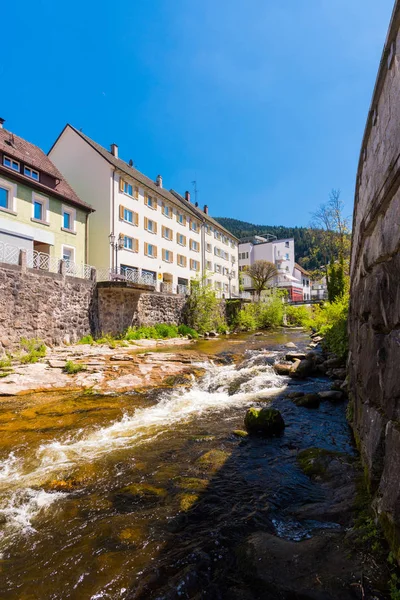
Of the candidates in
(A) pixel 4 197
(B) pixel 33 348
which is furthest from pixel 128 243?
(B) pixel 33 348

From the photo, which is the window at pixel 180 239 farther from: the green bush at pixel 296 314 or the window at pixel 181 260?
the green bush at pixel 296 314

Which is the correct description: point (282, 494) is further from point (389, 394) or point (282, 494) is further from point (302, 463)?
point (389, 394)

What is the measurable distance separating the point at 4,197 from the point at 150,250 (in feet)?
46.1

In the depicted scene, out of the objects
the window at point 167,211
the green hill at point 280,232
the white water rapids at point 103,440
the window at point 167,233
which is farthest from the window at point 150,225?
Answer: the green hill at point 280,232

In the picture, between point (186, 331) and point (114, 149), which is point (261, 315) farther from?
point (114, 149)

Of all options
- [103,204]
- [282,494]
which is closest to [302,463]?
[282,494]

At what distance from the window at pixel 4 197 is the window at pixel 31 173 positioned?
7.87 feet

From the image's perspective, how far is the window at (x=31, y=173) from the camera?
21.7 metres

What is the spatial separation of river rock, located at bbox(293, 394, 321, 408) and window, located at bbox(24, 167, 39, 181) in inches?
871

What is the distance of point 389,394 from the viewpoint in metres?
2.55

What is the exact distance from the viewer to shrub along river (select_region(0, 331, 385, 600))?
251 cm

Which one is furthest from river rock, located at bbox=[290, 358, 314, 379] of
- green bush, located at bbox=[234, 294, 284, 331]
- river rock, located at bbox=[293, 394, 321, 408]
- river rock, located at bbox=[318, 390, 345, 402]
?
green bush, located at bbox=[234, 294, 284, 331]

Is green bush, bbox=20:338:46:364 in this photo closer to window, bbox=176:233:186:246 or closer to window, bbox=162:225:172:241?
window, bbox=162:225:172:241

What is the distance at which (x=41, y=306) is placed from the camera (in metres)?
15.8
